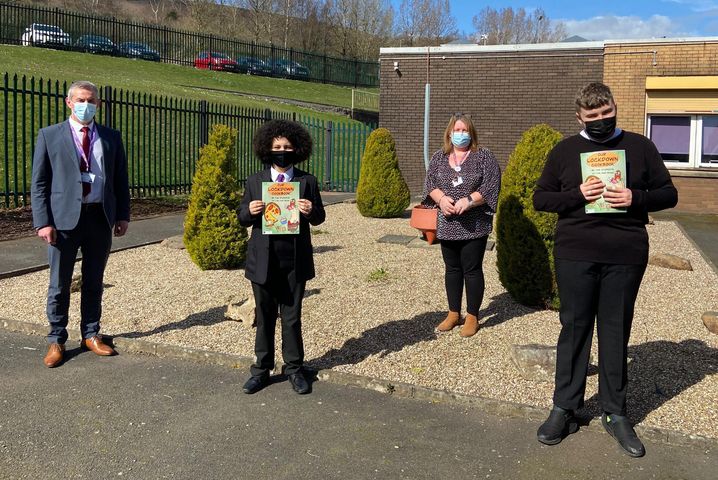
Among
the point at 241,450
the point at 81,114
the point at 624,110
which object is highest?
the point at 624,110

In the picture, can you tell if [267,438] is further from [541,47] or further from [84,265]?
[541,47]

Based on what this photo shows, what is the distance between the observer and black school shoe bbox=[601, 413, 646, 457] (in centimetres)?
358

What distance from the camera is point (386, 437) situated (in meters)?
3.77

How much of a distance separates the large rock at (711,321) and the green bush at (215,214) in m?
4.75

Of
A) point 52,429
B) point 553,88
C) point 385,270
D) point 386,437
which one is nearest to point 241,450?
point 386,437

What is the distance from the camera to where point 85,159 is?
4.94m

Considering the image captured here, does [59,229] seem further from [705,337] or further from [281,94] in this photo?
[281,94]

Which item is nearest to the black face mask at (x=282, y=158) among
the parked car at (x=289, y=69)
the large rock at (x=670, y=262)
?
the large rock at (x=670, y=262)

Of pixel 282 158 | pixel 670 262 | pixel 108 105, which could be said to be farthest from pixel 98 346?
pixel 108 105

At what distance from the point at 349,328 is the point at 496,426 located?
2019 millimetres

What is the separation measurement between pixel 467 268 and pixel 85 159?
9.84ft

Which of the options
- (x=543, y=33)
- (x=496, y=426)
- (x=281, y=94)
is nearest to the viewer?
(x=496, y=426)

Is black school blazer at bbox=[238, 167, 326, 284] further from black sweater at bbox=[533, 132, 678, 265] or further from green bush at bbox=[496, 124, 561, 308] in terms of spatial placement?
green bush at bbox=[496, 124, 561, 308]

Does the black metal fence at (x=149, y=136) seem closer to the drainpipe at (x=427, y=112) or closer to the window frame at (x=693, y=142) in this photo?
the drainpipe at (x=427, y=112)
